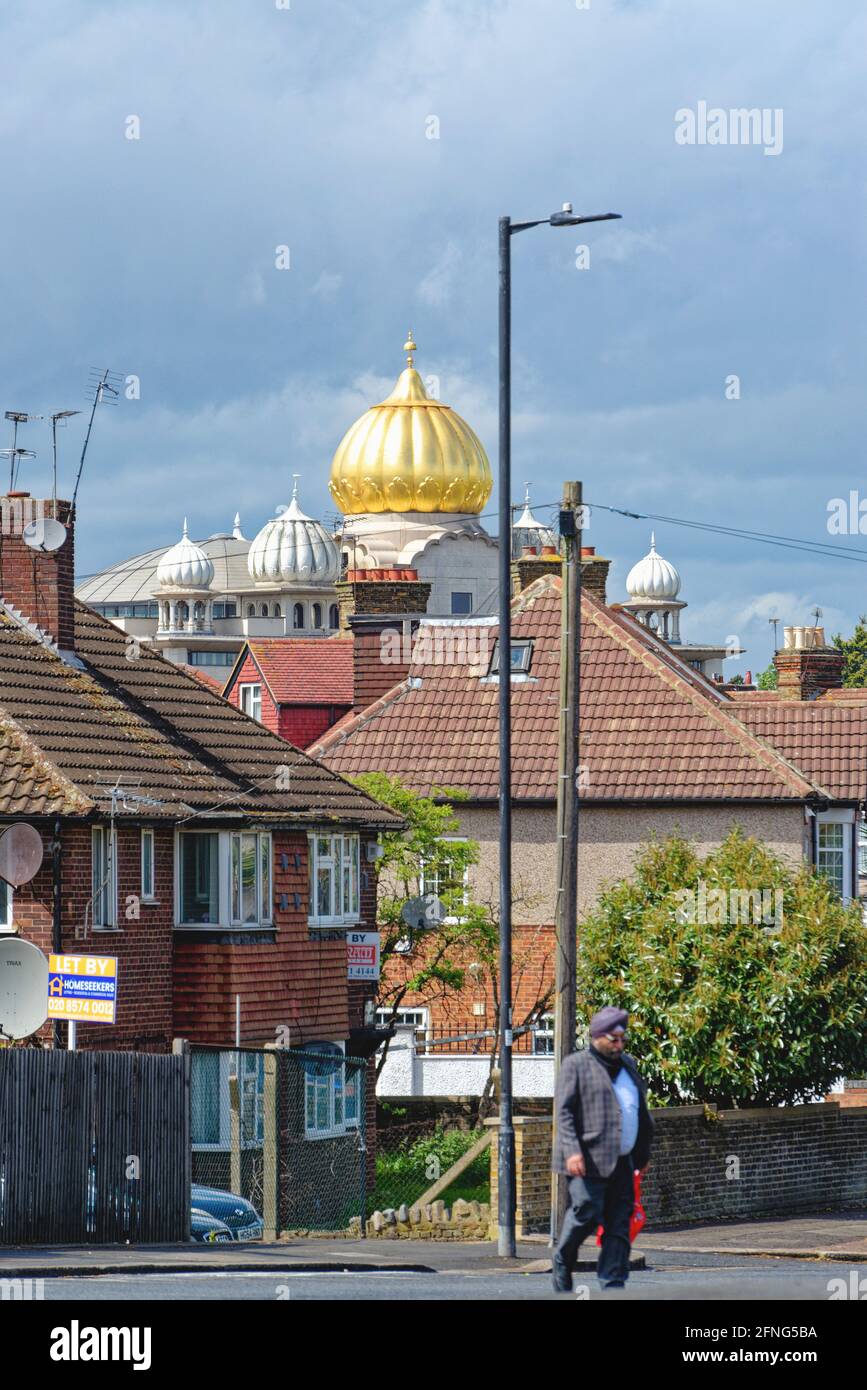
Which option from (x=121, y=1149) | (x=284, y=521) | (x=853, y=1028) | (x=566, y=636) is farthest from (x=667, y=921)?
(x=284, y=521)

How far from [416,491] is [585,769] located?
9661 centimetres

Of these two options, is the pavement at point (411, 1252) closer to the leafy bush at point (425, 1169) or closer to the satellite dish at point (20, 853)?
the leafy bush at point (425, 1169)

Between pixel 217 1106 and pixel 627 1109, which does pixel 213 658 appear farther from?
pixel 627 1109

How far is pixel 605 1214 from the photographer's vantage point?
547 inches

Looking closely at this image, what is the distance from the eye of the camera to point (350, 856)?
113 ft

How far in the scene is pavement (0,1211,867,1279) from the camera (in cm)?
1820

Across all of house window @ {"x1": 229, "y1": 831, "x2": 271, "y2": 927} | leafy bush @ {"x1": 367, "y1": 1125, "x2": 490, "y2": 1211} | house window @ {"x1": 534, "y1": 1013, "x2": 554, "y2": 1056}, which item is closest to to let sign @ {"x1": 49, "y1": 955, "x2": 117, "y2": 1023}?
house window @ {"x1": 229, "y1": 831, "x2": 271, "y2": 927}

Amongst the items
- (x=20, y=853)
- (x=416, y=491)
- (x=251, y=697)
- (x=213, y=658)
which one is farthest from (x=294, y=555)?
(x=20, y=853)

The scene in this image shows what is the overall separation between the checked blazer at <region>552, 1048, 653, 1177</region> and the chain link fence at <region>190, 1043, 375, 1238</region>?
384 inches

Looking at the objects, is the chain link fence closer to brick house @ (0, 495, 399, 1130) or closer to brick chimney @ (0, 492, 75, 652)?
brick house @ (0, 495, 399, 1130)

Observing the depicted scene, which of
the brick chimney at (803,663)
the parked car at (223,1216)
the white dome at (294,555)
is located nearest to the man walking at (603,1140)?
the parked car at (223,1216)

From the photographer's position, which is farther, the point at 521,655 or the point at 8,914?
the point at 521,655

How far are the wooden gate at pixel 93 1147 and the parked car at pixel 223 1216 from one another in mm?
1130

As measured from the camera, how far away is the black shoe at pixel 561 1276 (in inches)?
559
